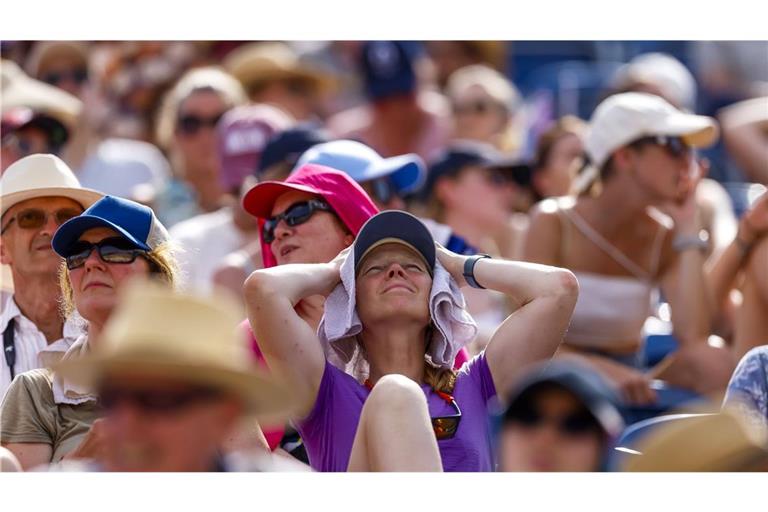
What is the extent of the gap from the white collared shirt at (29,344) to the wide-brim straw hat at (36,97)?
2.57m

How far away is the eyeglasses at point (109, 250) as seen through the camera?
5.08 meters

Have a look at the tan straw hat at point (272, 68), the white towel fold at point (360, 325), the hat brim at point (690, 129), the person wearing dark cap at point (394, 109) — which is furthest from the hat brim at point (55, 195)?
the tan straw hat at point (272, 68)

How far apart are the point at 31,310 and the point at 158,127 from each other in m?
4.95

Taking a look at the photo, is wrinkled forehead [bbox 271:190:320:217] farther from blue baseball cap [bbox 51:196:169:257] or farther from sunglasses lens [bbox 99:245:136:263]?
sunglasses lens [bbox 99:245:136:263]

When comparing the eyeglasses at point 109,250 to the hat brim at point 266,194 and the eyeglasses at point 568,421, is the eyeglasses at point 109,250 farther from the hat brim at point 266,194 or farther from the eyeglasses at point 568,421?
the eyeglasses at point 568,421

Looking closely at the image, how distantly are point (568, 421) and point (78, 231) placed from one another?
5.86ft

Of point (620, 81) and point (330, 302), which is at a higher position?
point (620, 81)

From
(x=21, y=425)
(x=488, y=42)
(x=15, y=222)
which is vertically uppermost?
(x=488, y=42)

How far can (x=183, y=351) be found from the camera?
341 cm

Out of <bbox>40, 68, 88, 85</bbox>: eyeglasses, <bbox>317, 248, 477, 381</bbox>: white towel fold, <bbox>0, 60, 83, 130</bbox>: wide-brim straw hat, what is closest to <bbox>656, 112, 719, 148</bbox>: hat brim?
<bbox>317, 248, 477, 381</bbox>: white towel fold

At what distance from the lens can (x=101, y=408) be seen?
16.7 ft

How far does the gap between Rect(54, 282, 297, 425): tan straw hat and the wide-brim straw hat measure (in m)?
4.67
